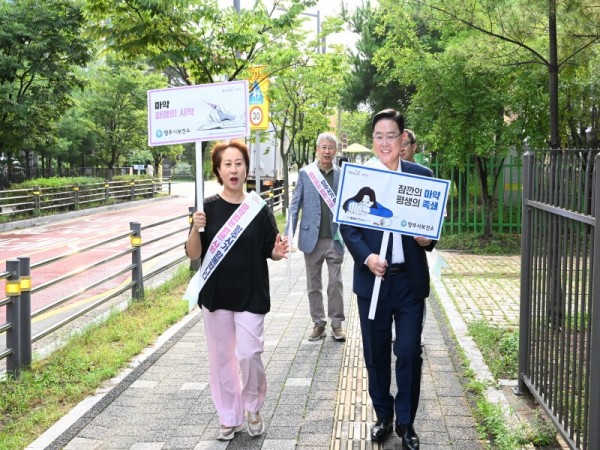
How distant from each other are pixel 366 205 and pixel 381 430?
4.71ft

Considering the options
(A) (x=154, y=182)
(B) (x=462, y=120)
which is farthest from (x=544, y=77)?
(A) (x=154, y=182)

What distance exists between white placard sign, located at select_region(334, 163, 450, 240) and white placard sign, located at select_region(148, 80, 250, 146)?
1014mm

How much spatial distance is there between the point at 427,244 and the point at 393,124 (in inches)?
29.8

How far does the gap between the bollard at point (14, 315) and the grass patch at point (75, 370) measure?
4.8 inches

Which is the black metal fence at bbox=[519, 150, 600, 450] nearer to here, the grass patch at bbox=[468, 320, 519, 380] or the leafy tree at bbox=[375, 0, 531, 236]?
the grass patch at bbox=[468, 320, 519, 380]

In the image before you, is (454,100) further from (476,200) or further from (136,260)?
(136,260)

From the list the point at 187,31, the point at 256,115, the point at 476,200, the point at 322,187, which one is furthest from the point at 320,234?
the point at 476,200

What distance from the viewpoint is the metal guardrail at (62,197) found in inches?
914

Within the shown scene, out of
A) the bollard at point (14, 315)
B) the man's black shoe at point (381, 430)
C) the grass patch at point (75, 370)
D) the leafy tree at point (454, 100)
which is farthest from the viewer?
the leafy tree at point (454, 100)

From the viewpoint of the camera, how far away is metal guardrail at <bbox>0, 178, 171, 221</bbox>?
23.2m

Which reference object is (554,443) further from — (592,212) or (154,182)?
(154,182)

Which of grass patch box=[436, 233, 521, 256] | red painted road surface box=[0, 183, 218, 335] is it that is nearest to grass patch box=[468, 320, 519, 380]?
red painted road surface box=[0, 183, 218, 335]

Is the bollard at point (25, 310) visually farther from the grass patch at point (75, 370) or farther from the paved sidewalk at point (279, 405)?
the paved sidewalk at point (279, 405)

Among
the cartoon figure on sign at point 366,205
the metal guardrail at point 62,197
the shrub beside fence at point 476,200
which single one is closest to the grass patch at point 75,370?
the cartoon figure on sign at point 366,205
